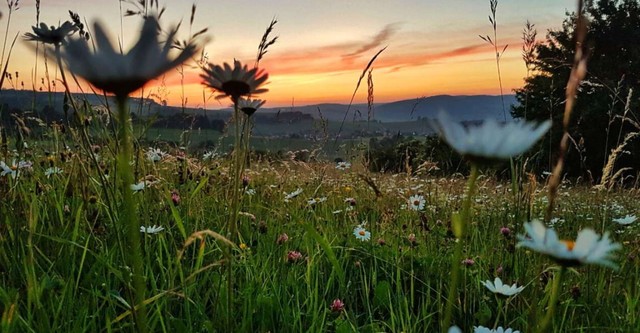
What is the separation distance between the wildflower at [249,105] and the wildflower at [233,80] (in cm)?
15

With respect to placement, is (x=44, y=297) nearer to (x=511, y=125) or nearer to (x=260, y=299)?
(x=260, y=299)

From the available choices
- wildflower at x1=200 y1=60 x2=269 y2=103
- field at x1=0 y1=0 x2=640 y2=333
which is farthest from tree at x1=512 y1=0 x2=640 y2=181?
wildflower at x1=200 y1=60 x2=269 y2=103

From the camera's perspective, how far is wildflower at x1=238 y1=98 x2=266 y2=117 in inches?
46.2

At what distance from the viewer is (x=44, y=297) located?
1521mm

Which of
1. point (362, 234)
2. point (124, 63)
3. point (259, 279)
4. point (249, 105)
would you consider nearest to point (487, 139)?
point (124, 63)

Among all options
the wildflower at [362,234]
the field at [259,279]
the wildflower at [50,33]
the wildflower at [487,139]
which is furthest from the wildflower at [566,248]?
the wildflower at [362,234]

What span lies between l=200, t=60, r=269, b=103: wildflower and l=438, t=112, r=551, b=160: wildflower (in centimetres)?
46

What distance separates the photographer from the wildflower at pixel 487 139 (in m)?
0.55

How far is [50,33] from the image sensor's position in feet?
5.09

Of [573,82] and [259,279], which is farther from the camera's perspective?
[259,279]

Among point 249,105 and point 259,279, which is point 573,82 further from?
point 259,279

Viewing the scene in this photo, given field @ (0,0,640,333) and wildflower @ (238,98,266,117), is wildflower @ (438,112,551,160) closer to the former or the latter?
field @ (0,0,640,333)

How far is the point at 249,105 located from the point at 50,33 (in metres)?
0.69

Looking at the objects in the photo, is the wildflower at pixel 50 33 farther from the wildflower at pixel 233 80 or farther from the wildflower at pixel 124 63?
the wildflower at pixel 124 63
